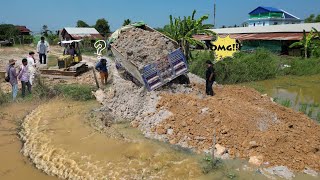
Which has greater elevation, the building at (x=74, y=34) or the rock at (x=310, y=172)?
the building at (x=74, y=34)

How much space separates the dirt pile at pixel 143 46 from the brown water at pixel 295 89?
15.5ft

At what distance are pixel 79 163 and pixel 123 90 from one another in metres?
3.71

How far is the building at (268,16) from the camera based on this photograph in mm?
67625

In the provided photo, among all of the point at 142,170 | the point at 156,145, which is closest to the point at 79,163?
the point at 142,170

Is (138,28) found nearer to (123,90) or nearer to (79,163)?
(123,90)

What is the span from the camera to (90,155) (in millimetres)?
6895

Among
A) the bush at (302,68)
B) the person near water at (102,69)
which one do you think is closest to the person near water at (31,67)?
the person near water at (102,69)

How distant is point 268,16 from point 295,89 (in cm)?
5969

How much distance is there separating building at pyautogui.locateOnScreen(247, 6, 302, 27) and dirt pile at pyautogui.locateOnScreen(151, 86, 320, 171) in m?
63.4

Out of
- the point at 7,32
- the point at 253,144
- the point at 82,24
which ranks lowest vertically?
the point at 253,144

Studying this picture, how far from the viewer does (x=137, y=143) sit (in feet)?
24.5

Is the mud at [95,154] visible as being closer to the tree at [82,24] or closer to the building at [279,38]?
the building at [279,38]

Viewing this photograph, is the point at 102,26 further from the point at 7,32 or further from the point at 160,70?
the point at 160,70

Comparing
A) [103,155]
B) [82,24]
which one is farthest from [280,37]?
[82,24]
